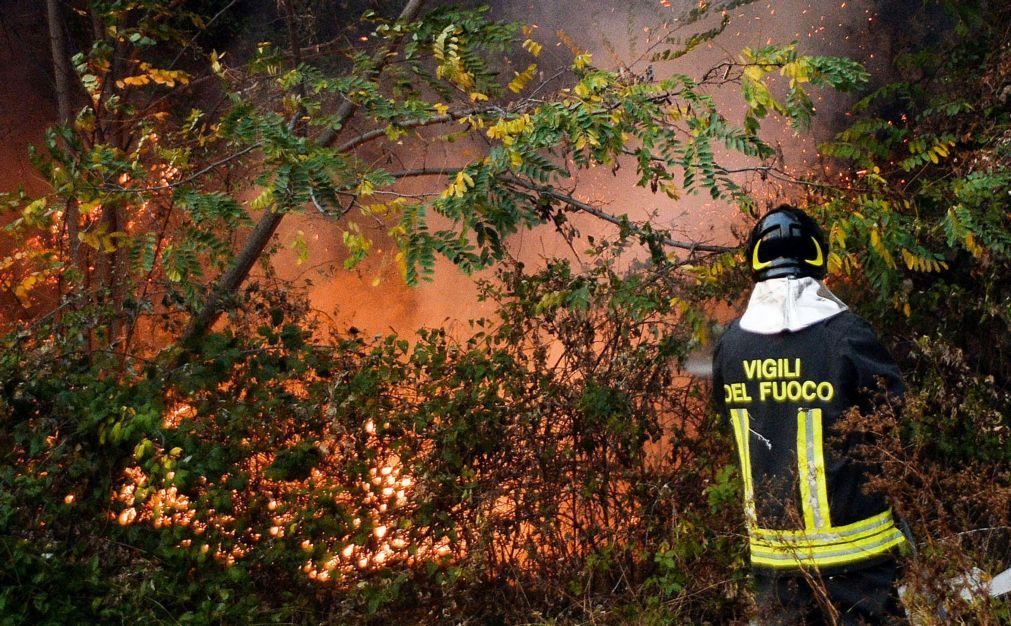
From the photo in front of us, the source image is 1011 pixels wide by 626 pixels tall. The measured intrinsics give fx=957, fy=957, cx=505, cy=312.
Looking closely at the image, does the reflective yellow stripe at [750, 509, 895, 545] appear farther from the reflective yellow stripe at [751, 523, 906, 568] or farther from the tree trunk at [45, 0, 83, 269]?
the tree trunk at [45, 0, 83, 269]

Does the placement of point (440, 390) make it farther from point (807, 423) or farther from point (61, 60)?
point (61, 60)

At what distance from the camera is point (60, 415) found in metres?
5.21

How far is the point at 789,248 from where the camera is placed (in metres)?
3.43

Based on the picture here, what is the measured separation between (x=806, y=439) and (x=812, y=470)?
0.35 feet

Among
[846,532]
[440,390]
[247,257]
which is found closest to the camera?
[846,532]


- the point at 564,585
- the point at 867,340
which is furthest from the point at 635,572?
the point at 867,340

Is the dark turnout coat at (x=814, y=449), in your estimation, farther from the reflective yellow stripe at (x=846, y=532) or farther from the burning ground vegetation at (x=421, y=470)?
the burning ground vegetation at (x=421, y=470)

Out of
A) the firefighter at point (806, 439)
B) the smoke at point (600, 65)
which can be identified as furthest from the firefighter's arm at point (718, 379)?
the smoke at point (600, 65)

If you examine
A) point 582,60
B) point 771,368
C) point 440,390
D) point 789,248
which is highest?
point 582,60

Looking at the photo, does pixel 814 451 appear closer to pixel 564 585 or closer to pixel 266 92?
pixel 564 585

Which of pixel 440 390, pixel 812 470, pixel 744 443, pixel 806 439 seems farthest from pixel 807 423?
pixel 440 390

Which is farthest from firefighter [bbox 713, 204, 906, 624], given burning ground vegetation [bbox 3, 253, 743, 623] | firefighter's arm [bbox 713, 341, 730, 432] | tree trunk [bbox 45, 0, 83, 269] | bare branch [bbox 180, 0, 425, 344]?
tree trunk [bbox 45, 0, 83, 269]

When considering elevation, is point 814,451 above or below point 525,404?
below

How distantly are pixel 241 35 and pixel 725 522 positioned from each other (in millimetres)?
7916
